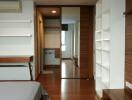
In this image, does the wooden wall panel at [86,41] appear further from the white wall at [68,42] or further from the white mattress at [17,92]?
the white mattress at [17,92]

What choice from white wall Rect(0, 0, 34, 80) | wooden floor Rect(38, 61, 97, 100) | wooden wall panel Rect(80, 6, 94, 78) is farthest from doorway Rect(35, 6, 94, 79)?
white wall Rect(0, 0, 34, 80)

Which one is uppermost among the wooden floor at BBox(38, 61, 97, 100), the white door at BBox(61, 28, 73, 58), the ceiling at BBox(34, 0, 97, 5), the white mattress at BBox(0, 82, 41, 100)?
the ceiling at BBox(34, 0, 97, 5)

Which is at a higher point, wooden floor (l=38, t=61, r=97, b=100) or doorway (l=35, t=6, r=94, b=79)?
doorway (l=35, t=6, r=94, b=79)

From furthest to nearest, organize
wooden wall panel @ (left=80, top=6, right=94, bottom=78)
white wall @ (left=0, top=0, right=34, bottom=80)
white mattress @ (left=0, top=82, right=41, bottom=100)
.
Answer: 1. wooden wall panel @ (left=80, top=6, right=94, bottom=78)
2. white wall @ (left=0, top=0, right=34, bottom=80)
3. white mattress @ (left=0, top=82, right=41, bottom=100)

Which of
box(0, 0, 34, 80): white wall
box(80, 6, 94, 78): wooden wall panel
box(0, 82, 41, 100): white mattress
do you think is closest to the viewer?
box(0, 82, 41, 100): white mattress

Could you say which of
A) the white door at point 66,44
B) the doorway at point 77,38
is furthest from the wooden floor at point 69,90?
the white door at point 66,44

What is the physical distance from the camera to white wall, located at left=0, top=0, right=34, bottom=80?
681cm

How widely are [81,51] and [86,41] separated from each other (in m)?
0.39

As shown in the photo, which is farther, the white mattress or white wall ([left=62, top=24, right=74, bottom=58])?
white wall ([left=62, top=24, right=74, bottom=58])

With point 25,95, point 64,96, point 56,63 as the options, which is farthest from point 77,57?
point 25,95

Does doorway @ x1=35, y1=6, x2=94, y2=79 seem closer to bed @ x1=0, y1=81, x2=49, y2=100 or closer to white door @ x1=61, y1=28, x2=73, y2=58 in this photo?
white door @ x1=61, y1=28, x2=73, y2=58

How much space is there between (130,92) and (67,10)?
16.5 feet

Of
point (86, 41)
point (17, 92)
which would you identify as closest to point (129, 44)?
point (17, 92)

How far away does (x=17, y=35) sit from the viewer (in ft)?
22.5
